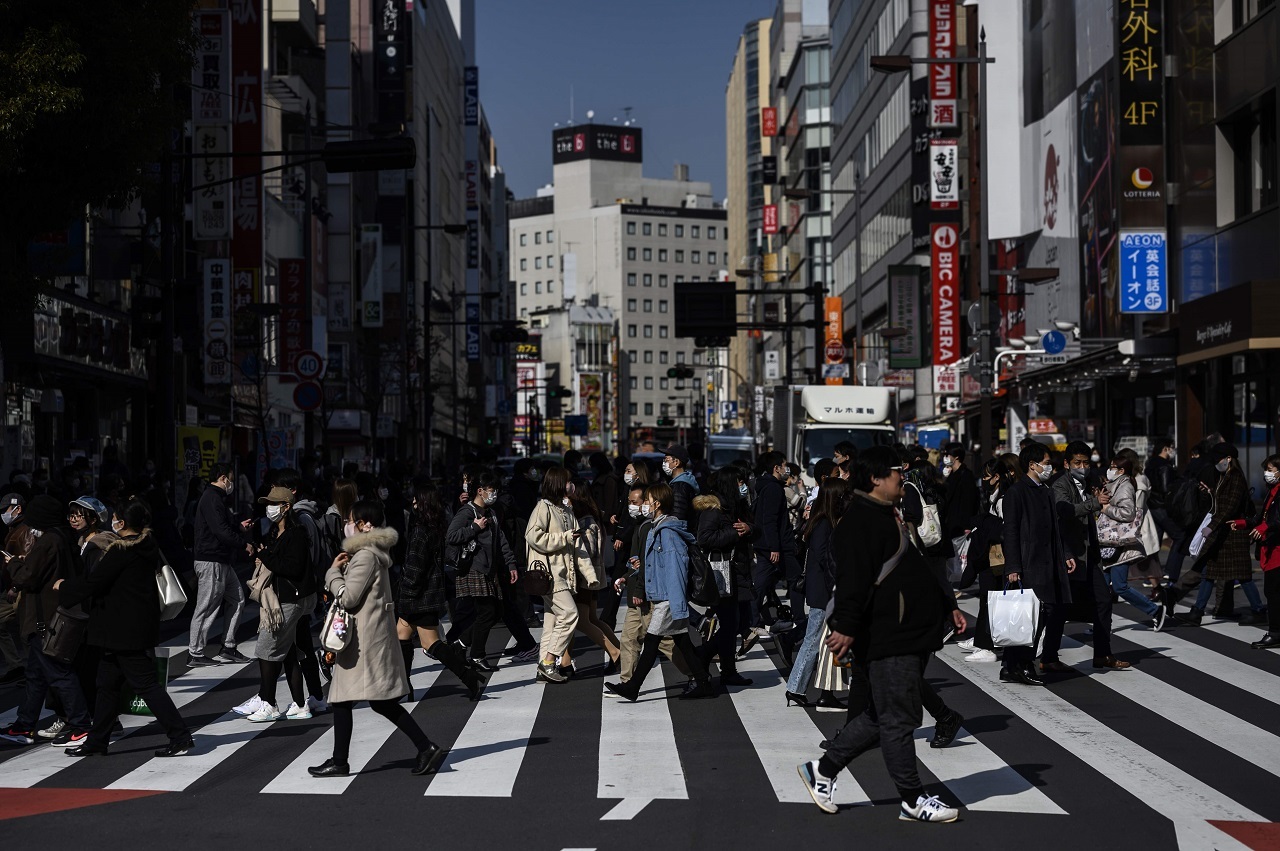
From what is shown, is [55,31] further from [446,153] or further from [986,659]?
[446,153]

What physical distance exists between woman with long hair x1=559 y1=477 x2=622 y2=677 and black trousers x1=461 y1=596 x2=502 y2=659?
2.11ft

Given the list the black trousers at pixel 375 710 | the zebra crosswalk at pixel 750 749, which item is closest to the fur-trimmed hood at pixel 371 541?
the black trousers at pixel 375 710

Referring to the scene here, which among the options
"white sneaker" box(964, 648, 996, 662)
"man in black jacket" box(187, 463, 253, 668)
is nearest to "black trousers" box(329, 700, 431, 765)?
"man in black jacket" box(187, 463, 253, 668)

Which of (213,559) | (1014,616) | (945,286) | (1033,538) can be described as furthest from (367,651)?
(945,286)

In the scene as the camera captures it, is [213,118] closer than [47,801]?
No

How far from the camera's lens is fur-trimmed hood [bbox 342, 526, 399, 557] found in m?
8.95

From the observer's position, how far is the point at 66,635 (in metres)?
9.97

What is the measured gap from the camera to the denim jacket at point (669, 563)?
1171cm

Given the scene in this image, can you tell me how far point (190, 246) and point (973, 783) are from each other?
3196 centimetres

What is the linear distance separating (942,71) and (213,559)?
39.9m

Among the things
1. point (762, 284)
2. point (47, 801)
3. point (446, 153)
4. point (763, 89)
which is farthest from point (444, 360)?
point (47, 801)

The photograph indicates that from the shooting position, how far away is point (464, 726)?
1091cm

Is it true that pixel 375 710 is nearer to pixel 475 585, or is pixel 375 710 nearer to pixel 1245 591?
pixel 475 585

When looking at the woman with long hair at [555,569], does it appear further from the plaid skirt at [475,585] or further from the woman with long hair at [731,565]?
the woman with long hair at [731,565]
